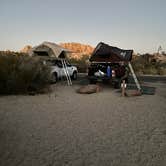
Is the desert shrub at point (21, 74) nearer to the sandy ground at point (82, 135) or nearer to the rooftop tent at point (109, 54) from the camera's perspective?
the sandy ground at point (82, 135)

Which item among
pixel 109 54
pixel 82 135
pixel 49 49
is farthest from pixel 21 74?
pixel 82 135

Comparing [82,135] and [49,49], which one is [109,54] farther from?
[82,135]

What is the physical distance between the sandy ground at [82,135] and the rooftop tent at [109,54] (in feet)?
19.1

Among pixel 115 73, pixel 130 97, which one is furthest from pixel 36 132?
pixel 115 73

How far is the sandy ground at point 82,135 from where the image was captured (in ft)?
12.6

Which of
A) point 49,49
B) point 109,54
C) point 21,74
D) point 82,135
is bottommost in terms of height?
point 82,135

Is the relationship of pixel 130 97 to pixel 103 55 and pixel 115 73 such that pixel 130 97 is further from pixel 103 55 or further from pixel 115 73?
pixel 103 55

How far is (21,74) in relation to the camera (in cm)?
1084

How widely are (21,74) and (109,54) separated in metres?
5.93

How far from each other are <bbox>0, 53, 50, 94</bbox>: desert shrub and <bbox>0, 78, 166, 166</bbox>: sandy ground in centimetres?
236

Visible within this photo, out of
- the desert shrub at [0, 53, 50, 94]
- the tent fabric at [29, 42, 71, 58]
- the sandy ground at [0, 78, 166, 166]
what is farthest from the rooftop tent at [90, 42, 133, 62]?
the sandy ground at [0, 78, 166, 166]

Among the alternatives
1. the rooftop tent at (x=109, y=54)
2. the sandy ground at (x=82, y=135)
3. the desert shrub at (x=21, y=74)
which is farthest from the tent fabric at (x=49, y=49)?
the sandy ground at (x=82, y=135)

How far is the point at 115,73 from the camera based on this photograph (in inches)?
522

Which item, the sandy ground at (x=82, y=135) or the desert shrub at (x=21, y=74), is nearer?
the sandy ground at (x=82, y=135)
